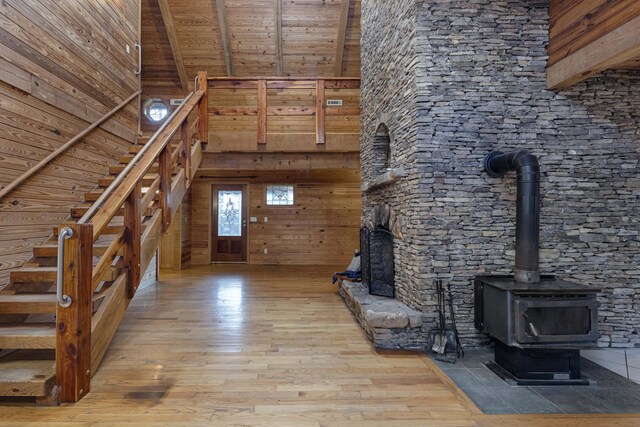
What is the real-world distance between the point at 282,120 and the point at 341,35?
2714mm

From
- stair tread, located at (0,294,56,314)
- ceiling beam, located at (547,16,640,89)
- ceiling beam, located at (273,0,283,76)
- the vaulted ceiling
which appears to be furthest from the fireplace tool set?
ceiling beam, located at (273,0,283,76)

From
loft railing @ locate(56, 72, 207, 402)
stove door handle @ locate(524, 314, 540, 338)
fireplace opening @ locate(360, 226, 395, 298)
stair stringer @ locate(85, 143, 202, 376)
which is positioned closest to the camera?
loft railing @ locate(56, 72, 207, 402)

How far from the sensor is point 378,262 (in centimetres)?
408

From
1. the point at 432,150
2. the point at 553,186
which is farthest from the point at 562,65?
the point at 432,150

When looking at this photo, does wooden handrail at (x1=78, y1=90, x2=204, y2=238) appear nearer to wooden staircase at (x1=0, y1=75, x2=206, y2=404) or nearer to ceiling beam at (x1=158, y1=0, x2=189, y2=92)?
wooden staircase at (x1=0, y1=75, x2=206, y2=404)

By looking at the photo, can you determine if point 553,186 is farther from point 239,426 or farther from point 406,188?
point 239,426

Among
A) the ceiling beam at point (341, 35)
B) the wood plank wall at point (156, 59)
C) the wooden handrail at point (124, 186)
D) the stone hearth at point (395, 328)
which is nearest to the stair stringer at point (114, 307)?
the wooden handrail at point (124, 186)

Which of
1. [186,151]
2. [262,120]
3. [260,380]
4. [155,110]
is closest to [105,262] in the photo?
[260,380]

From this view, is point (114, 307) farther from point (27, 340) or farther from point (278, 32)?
point (278, 32)

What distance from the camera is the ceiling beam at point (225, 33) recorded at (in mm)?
6406

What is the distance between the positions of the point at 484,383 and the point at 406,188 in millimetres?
1729

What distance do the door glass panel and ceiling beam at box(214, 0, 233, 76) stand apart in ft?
9.17

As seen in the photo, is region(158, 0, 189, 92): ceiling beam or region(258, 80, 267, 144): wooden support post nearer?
region(258, 80, 267, 144): wooden support post

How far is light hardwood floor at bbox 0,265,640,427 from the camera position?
2016mm
